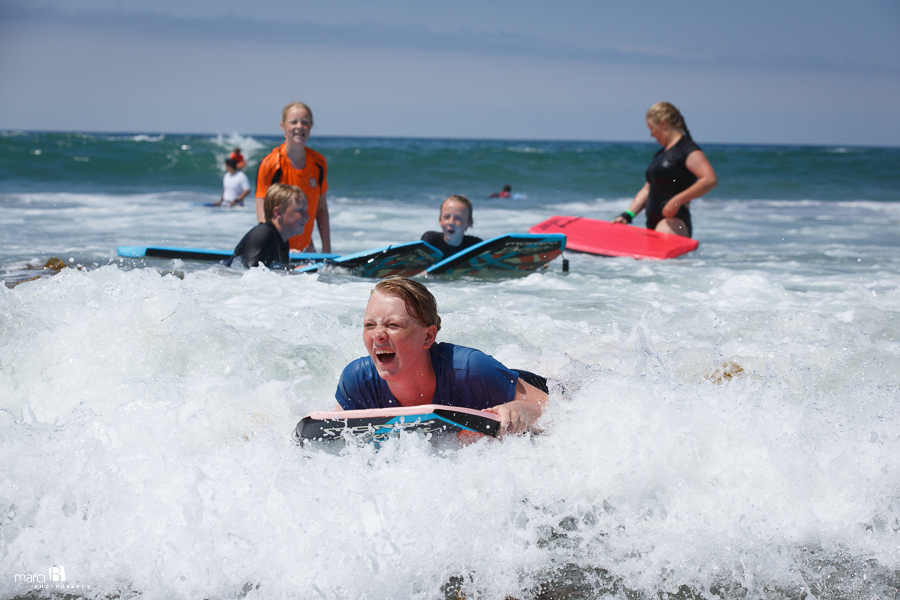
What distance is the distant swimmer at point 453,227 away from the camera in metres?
6.71

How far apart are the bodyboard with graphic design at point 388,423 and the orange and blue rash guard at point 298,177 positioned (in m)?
3.89

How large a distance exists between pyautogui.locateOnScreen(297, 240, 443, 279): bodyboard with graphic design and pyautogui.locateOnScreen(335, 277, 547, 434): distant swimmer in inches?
135

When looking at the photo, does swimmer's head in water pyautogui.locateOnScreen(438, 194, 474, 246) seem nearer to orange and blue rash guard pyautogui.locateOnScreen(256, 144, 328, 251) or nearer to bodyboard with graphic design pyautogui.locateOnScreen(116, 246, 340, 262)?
orange and blue rash guard pyautogui.locateOnScreen(256, 144, 328, 251)

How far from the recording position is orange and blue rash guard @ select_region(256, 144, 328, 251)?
6363 millimetres

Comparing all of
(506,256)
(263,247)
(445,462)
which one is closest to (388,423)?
(445,462)

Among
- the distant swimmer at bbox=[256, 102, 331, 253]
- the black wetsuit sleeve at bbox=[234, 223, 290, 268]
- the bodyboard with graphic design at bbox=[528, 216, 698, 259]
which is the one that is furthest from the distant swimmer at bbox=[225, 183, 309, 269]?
the bodyboard with graphic design at bbox=[528, 216, 698, 259]

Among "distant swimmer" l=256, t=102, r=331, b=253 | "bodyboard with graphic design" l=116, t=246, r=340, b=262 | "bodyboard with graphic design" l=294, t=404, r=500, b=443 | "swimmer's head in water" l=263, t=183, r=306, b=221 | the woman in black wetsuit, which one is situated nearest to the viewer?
"bodyboard with graphic design" l=294, t=404, r=500, b=443

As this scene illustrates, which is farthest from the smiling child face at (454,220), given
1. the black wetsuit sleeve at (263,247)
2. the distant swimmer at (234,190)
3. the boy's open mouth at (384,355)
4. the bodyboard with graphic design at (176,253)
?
the distant swimmer at (234,190)

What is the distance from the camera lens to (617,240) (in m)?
8.50

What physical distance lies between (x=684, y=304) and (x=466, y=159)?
25.8 m

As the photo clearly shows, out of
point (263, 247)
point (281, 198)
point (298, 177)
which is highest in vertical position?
point (298, 177)

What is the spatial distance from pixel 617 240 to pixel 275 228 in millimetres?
4155

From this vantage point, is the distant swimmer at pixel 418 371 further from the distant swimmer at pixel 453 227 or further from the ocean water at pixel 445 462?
the distant swimmer at pixel 453 227

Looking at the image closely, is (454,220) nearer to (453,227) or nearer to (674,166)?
(453,227)
